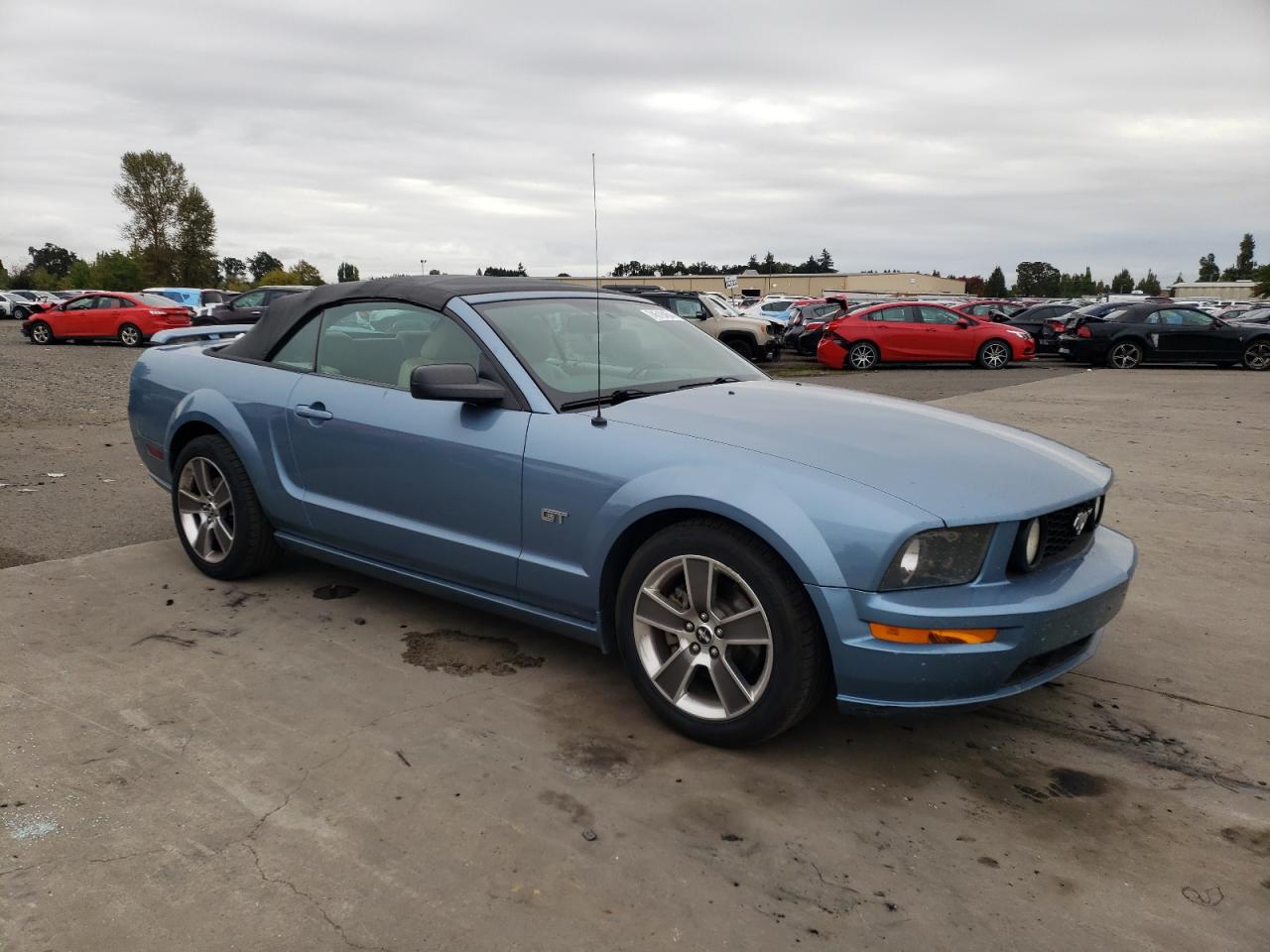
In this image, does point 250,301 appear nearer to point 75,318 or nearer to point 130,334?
point 130,334

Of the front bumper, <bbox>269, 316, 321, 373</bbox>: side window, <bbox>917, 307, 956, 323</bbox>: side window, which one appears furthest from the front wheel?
the front bumper

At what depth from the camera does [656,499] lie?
3039mm

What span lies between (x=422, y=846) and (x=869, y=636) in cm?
136

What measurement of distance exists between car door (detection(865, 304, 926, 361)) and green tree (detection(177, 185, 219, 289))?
84958 millimetres

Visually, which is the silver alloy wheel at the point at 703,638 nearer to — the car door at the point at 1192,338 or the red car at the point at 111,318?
the car door at the point at 1192,338

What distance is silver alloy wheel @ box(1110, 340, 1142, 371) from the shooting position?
21.1 m

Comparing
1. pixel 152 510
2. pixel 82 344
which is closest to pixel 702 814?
pixel 152 510

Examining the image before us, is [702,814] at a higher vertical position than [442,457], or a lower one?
lower

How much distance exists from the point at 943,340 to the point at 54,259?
14949cm

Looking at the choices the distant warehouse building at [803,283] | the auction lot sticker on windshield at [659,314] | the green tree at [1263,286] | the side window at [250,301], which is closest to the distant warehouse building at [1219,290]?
the green tree at [1263,286]

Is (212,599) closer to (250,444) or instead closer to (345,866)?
(250,444)

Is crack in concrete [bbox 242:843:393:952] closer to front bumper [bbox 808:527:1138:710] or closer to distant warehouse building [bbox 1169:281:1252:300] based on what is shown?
front bumper [bbox 808:527:1138:710]

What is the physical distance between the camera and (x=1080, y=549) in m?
3.20

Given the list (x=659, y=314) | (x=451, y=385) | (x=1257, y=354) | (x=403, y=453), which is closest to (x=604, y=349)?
(x=659, y=314)
